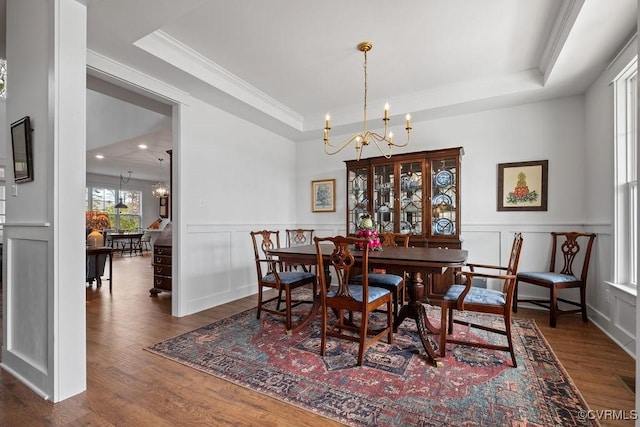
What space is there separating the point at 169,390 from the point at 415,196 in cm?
339

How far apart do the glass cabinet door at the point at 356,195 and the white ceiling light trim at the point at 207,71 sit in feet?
4.26

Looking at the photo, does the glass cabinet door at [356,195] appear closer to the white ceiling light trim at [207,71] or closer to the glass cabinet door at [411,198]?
the glass cabinet door at [411,198]

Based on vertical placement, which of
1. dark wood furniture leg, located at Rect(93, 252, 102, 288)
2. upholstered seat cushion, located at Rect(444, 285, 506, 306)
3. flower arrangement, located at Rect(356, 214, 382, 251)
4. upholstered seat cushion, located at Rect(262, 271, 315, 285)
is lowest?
dark wood furniture leg, located at Rect(93, 252, 102, 288)

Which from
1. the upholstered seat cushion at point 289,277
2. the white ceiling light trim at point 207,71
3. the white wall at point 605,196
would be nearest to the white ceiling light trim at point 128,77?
the white ceiling light trim at point 207,71

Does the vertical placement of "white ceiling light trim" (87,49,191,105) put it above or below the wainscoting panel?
above

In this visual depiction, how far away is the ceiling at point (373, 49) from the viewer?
2.28 m

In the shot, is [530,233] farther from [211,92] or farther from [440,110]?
[211,92]

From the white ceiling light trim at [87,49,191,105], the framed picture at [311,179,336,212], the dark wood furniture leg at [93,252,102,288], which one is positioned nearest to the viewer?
the white ceiling light trim at [87,49,191,105]

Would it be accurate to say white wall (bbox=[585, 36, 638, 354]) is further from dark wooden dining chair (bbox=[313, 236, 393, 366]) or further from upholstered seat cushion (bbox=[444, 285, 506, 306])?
dark wooden dining chair (bbox=[313, 236, 393, 366])

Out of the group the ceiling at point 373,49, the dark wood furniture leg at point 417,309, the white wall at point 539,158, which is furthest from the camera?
the white wall at point 539,158

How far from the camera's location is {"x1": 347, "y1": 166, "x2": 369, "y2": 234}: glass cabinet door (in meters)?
4.46

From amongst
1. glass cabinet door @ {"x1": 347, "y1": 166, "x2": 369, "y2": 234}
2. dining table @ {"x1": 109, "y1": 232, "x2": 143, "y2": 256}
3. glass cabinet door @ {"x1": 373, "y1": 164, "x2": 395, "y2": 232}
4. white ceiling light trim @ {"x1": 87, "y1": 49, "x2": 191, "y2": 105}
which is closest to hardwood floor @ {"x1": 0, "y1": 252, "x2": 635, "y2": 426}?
glass cabinet door @ {"x1": 373, "y1": 164, "x2": 395, "y2": 232}

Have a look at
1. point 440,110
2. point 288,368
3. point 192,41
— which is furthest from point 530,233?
point 192,41

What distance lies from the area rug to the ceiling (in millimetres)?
2506
